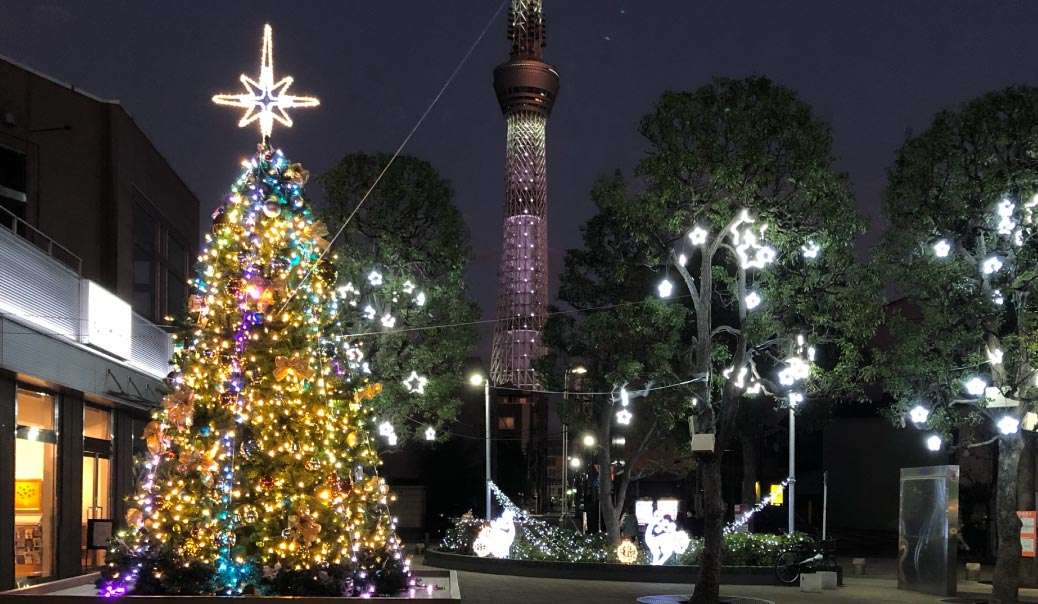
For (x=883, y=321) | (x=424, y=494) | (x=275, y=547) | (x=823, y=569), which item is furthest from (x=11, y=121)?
(x=424, y=494)

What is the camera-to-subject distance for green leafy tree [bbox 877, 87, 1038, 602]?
2050 centimetres

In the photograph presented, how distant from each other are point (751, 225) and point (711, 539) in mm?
5409

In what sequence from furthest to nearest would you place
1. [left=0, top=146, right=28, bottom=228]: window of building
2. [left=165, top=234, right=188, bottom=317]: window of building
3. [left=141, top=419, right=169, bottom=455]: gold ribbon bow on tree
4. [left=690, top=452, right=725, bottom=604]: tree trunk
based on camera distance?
[left=165, top=234, right=188, bottom=317]: window of building < [left=0, top=146, right=28, bottom=228]: window of building < [left=690, top=452, right=725, bottom=604]: tree trunk < [left=141, top=419, right=169, bottom=455]: gold ribbon bow on tree

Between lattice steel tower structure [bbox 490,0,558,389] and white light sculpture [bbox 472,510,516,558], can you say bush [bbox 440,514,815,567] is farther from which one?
lattice steel tower structure [bbox 490,0,558,389]

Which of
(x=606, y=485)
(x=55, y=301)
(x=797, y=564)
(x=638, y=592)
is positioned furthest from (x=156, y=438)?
(x=606, y=485)

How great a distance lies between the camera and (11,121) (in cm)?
2253

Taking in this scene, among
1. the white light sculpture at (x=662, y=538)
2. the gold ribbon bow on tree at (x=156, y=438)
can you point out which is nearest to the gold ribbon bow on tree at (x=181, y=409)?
the gold ribbon bow on tree at (x=156, y=438)

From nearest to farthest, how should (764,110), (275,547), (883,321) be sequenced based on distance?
(275,547)
(764,110)
(883,321)

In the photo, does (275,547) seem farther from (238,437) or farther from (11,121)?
(11,121)

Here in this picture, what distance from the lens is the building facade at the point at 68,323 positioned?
781 inches

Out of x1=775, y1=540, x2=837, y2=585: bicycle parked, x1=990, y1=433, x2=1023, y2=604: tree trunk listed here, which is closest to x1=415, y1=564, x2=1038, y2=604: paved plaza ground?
x1=775, y1=540, x2=837, y2=585: bicycle parked

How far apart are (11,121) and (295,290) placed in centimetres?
1181

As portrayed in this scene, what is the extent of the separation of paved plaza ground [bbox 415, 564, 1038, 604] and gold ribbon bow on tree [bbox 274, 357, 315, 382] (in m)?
8.61

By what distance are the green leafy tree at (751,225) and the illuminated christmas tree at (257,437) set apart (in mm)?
8085
